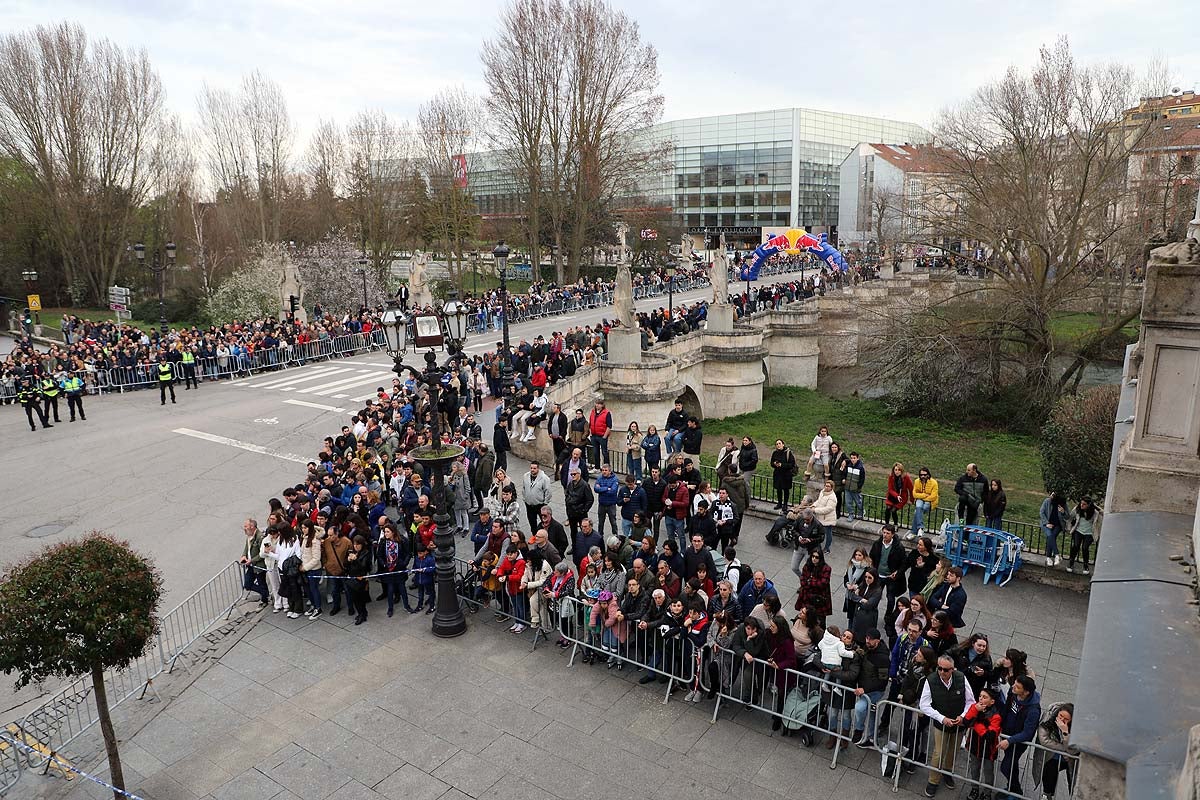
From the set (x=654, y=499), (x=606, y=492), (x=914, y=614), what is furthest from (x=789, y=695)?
(x=606, y=492)

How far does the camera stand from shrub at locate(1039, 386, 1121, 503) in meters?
13.5

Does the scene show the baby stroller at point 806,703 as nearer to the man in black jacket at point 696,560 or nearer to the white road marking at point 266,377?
the man in black jacket at point 696,560

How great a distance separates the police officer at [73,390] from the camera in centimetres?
2255

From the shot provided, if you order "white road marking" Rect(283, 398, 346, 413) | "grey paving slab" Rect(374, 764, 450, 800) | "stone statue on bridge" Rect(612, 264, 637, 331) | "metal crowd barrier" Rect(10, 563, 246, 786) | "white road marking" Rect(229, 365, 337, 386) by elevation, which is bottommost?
"metal crowd barrier" Rect(10, 563, 246, 786)

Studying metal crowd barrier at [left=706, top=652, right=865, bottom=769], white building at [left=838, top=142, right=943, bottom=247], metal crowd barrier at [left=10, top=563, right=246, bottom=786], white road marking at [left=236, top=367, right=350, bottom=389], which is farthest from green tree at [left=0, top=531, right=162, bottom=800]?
white building at [left=838, top=142, right=943, bottom=247]

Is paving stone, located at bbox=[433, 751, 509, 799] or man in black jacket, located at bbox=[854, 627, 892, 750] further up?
man in black jacket, located at bbox=[854, 627, 892, 750]

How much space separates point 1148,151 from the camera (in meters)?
26.3

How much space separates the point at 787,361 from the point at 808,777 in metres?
29.2

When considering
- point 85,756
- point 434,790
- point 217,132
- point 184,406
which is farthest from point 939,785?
point 217,132

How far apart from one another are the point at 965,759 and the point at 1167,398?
375 cm

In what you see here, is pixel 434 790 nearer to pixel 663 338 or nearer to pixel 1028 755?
pixel 1028 755

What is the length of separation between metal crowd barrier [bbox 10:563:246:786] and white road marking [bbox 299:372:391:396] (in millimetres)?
13575

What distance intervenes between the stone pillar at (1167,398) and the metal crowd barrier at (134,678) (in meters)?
9.64

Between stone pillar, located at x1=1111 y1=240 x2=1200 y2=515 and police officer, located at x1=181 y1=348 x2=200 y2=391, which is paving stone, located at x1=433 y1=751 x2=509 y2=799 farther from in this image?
police officer, located at x1=181 y1=348 x2=200 y2=391
